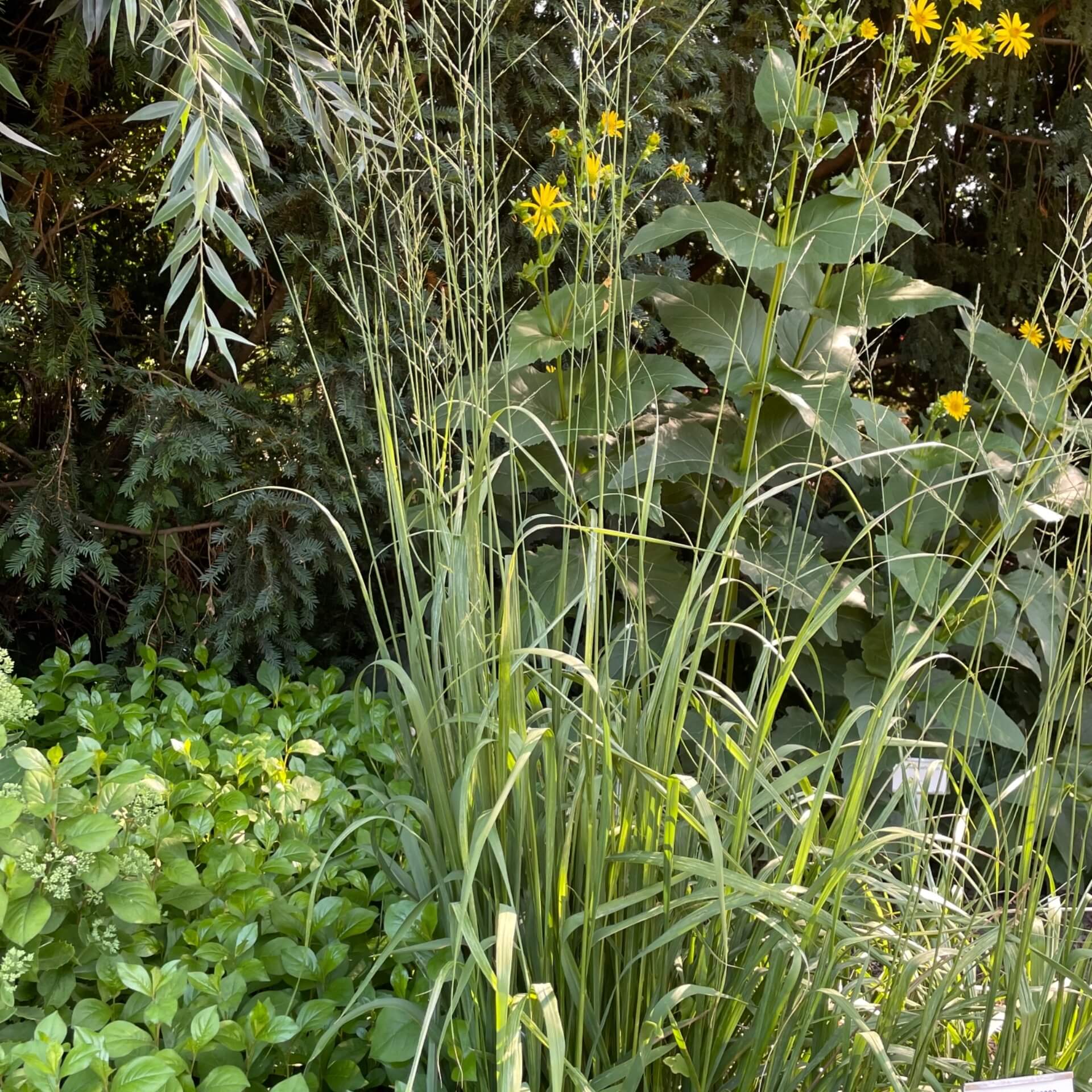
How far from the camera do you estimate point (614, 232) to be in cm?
92

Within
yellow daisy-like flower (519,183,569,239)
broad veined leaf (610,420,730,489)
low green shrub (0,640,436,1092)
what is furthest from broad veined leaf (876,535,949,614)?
low green shrub (0,640,436,1092)

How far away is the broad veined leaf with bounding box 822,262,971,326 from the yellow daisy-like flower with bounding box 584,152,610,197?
52 centimetres

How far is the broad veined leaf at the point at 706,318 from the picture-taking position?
161cm

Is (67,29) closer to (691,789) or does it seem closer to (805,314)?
(805,314)

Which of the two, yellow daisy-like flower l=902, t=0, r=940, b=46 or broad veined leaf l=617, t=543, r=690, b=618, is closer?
yellow daisy-like flower l=902, t=0, r=940, b=46

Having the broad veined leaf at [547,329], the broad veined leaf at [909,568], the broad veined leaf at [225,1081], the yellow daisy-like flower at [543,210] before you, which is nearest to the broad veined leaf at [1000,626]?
the broad veined leaf at [909,568]

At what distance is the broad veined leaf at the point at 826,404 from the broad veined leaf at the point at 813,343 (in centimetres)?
3

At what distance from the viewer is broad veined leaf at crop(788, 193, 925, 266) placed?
1308mm

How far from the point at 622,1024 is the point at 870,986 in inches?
11.6

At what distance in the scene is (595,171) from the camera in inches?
42.3

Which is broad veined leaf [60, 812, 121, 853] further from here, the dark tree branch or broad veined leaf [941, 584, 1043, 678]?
the dark tree branch

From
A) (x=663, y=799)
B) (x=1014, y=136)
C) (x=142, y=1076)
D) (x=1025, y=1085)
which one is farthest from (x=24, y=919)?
(x=1014, y=136)

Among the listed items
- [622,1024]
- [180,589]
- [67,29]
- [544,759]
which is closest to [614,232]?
[544,759]

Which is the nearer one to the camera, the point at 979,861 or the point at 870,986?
the point at 870,986
